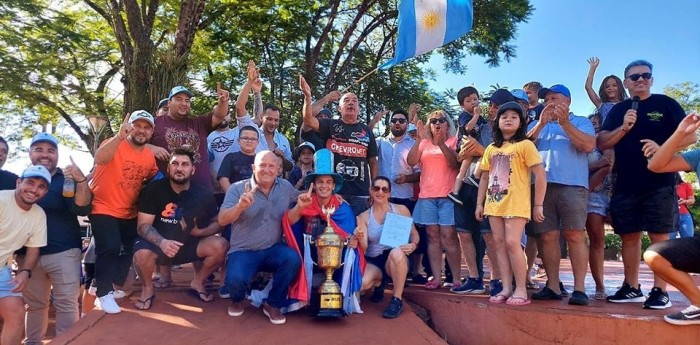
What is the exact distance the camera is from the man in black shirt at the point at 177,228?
455cm

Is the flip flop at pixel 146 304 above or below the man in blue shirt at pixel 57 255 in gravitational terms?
below

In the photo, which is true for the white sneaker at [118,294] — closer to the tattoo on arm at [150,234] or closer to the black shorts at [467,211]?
the tattoo on arm at [150,234]

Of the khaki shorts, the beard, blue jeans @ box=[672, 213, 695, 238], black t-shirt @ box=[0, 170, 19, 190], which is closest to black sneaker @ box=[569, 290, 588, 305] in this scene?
the khaki shorts

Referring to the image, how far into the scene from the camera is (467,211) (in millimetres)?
5305

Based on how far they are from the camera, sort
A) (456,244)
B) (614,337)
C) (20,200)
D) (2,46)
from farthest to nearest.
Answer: (2,46), (456,244), (20,200), (614,337)

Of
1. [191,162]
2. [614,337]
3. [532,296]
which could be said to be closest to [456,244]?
[532,296]

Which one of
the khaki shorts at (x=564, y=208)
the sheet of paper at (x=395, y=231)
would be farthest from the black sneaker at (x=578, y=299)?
the sheet of paper at (x=395, y=231)

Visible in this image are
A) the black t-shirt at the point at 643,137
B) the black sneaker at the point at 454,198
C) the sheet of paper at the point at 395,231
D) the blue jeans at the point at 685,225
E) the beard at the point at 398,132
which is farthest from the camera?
the blue jeans at the point at 685,225

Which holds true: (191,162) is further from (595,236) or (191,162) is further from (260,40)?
(260,40)

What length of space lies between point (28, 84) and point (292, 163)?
10.8 metres

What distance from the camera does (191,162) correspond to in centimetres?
482

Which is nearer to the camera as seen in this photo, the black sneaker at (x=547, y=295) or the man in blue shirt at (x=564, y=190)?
the man in blue shirt at (x=564, y=190)

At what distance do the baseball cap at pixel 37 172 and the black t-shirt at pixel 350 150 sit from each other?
270cm

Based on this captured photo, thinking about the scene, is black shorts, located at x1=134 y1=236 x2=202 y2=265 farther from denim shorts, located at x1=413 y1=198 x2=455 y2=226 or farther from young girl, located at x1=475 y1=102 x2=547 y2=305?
young girl, located at x1=475 y1=102 x2=547 y2=305
